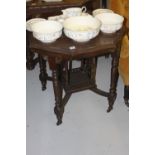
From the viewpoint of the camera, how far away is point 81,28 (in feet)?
5.29

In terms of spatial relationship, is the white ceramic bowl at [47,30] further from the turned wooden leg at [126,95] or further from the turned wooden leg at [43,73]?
the turned wooden leg at [126,95]

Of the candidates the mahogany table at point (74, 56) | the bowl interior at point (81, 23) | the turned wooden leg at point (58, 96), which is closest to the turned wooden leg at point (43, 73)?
the mahogany table at point (74, 56)

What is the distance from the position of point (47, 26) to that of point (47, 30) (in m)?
0.07

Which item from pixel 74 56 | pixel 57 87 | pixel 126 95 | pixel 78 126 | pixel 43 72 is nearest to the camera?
pixel 74 56

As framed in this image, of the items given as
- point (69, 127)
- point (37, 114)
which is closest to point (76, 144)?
point (69, 127)

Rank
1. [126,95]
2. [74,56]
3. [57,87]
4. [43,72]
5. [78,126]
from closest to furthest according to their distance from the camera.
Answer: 1. [74,56]
2. [57,87]
3. [78,126]
4. [126,95]
5. [43,72]

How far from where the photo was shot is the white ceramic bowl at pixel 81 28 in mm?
1531

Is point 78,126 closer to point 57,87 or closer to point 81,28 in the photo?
point 57,87

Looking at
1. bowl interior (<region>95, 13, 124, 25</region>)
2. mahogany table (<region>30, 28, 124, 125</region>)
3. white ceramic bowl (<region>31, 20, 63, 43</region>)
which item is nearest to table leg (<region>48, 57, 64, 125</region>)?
mahogany table (<region>30, 28, 124, 125</region>)

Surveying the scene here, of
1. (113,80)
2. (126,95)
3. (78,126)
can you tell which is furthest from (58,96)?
(126,95)

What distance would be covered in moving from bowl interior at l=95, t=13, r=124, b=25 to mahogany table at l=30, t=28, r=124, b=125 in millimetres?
60

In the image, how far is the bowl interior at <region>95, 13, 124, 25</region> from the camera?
167cm
